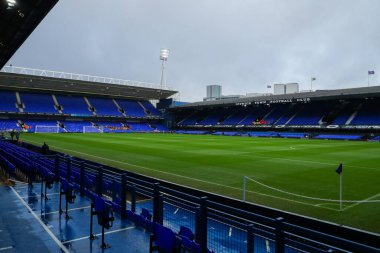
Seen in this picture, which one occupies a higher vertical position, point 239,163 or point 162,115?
point 162,115

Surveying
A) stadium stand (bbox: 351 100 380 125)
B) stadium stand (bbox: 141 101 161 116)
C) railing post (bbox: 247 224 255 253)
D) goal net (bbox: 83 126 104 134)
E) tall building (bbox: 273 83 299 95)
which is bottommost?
railing post (bbox: 247 224 255 253)

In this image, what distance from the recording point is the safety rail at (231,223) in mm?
3873

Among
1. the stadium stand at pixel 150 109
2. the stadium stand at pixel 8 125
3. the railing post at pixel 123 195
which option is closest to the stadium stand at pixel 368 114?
the railing post at pixel 123 195

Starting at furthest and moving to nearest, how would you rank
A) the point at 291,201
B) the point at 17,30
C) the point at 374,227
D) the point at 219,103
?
the point at 219,103 → the point at 17,30 → the point at 291,201 → the point at 374,227

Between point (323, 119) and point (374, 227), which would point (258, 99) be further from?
point (374, 227)

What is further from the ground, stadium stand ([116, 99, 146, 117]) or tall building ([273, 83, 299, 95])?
tall building ([273, 83, 299, 95])

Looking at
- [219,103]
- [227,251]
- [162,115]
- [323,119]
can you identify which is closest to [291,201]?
[227,251]

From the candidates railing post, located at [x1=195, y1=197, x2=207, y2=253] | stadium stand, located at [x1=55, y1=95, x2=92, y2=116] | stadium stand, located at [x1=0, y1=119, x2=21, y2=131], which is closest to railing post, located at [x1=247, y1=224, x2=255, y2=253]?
railing post, located at [x1=195, y1=197, x2=207, y2=253]

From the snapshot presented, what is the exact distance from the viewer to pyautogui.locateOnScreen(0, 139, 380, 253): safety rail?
3873 millimetres

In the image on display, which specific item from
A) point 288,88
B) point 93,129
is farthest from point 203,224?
point 288,88

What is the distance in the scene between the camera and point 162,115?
267ft

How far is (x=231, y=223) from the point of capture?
5598 millimetres

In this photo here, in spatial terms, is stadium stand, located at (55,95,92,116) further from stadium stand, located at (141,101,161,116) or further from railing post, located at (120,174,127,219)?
railing post, located at (120,174,127,219)

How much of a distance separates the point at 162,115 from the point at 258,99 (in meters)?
30.4
